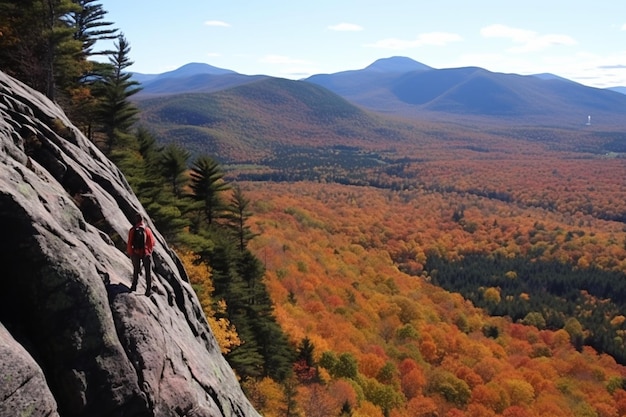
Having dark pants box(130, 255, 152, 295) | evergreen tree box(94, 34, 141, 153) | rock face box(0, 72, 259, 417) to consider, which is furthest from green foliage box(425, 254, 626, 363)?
dark pants box(130, 255, 152, 295)

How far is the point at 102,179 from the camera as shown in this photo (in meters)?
18.9

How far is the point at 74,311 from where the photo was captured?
12.1 m

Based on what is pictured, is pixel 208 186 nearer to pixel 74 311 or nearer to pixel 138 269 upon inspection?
pixel 138 269

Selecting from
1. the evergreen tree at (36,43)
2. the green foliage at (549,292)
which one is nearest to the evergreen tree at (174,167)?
the evergreen tree at (36,43)

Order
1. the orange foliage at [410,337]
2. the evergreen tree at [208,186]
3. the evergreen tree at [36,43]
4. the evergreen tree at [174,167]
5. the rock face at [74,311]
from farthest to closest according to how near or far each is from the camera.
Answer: the orange foliage at [410,337]
the evergreen tree at [174,167]
the evergreen tree at [208,186]
the evergreen tree at [36,43]
the rock face at [74,311]

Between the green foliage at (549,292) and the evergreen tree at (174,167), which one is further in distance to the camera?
the green foliage at (549,292)

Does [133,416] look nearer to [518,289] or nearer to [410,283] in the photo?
[410,283]

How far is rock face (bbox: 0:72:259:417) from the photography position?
1155cm

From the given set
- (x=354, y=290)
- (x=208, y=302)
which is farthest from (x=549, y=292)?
(x=208, y=302)

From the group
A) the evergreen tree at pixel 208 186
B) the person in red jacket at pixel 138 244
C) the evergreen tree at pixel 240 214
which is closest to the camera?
the person in red jacket at pixel 138 244

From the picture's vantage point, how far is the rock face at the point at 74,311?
11547mm

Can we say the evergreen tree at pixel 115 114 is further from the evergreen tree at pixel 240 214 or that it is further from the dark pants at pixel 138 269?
the dark pants at pixel 138 269

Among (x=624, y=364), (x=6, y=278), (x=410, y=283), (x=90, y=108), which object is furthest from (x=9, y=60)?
(x=624, y=364)

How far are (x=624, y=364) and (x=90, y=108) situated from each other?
121 metres
